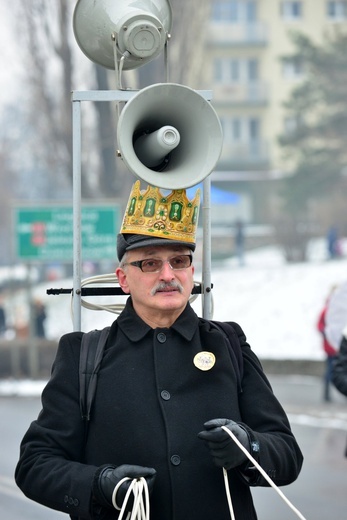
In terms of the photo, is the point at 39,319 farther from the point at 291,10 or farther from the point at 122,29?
the point at 291,10

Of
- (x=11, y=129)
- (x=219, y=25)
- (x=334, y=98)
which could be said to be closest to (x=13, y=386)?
(x=334, y=98)

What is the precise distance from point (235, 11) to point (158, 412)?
54.9 metres

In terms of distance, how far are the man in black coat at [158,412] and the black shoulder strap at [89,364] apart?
0.02 meters

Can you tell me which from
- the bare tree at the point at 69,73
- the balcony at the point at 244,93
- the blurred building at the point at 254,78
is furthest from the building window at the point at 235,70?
the bare tree at the point at 69,73

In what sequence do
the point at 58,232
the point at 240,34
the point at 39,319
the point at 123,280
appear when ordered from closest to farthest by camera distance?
the point at 123,280 < the point at 58,232 < the point at 39,319 < the point at 240,34

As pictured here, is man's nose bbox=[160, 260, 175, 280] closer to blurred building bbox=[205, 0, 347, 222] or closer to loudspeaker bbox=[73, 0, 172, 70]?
loudspeaker bbox=[73, 0, 172, 70]

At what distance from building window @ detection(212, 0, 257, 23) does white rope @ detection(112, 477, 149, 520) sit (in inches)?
2145

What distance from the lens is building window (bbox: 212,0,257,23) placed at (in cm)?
5672

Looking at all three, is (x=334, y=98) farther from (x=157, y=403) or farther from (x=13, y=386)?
(x=157, y=403)

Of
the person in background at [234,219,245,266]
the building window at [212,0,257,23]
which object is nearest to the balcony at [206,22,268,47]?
the building window at [212,0,257,23]

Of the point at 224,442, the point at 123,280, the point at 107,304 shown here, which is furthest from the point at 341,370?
the point at 224,442

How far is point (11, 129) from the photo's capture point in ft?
219

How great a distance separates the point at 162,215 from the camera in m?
3.60

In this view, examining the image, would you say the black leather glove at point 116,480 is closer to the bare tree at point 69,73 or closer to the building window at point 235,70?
the bare tree at point 69,73
